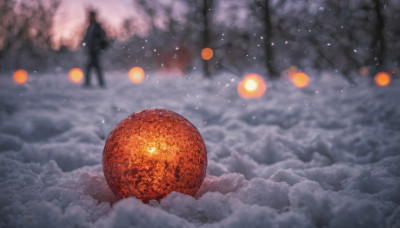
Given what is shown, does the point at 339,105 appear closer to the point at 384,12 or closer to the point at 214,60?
the point at 384,12

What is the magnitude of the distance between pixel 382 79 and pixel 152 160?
26.6 ft

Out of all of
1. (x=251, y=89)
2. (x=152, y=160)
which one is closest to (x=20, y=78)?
(x=251, y=89)

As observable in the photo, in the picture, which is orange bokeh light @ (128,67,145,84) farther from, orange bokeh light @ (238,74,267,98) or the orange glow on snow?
orange bokeh light @ (238,74,267,98)

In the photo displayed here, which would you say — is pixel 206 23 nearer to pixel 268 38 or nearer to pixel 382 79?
pixel 268 38

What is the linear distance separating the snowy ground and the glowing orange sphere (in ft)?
0.43

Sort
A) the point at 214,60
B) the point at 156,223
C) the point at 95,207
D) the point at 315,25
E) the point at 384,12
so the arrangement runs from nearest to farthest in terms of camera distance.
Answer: the point at 156,223 < the point at 95,207 < the point at 315,25 < the point at 384,12 < the point at 214,60

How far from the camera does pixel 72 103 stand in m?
6.11

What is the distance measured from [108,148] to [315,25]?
7050mm

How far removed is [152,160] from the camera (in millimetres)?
1815

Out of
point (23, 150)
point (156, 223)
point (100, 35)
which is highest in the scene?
point (100, 35)

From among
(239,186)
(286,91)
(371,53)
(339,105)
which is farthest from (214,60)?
(239,186)

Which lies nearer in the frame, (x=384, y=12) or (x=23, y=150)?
(x=23, y=150)

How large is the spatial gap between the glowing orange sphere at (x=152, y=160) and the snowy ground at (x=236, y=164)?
130mm

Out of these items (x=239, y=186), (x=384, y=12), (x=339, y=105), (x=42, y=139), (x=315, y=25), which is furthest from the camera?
(x=384, y=12)
